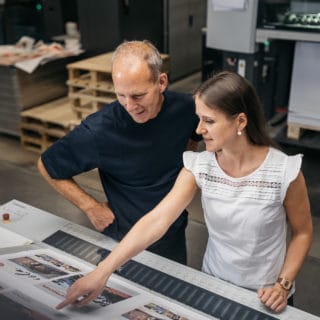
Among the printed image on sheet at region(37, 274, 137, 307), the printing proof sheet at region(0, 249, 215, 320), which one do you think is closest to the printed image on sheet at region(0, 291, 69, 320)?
the printing proof sheet at region(0, 249, 215, 320)

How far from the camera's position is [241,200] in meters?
1.32

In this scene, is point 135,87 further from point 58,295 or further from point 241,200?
point 58,295

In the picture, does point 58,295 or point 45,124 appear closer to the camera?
point 58,295

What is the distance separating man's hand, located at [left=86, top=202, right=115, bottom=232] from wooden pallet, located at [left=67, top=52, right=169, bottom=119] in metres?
2.25

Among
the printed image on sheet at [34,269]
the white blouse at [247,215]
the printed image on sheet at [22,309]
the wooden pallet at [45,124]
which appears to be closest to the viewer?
the printed image on sheet at [22,309]

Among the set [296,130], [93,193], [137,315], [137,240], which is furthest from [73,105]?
[137,315]

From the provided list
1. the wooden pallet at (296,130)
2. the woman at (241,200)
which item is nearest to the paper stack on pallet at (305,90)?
the wooden pallet at (296,130)

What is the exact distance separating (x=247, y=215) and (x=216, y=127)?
273mm

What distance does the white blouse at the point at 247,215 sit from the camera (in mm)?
1312

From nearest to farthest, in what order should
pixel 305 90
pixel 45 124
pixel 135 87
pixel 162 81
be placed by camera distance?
1. pixel 135 87
2. pixel 162 81
3. pixel 305 90
4. pixel 45 124

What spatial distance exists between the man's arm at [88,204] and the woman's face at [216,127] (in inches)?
21.3

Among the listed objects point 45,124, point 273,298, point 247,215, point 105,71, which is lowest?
point 45,124

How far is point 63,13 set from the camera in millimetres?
5172

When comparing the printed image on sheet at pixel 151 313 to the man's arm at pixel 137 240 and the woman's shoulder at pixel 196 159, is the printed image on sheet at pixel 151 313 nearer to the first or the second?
the man's arm at pixel 137 240
